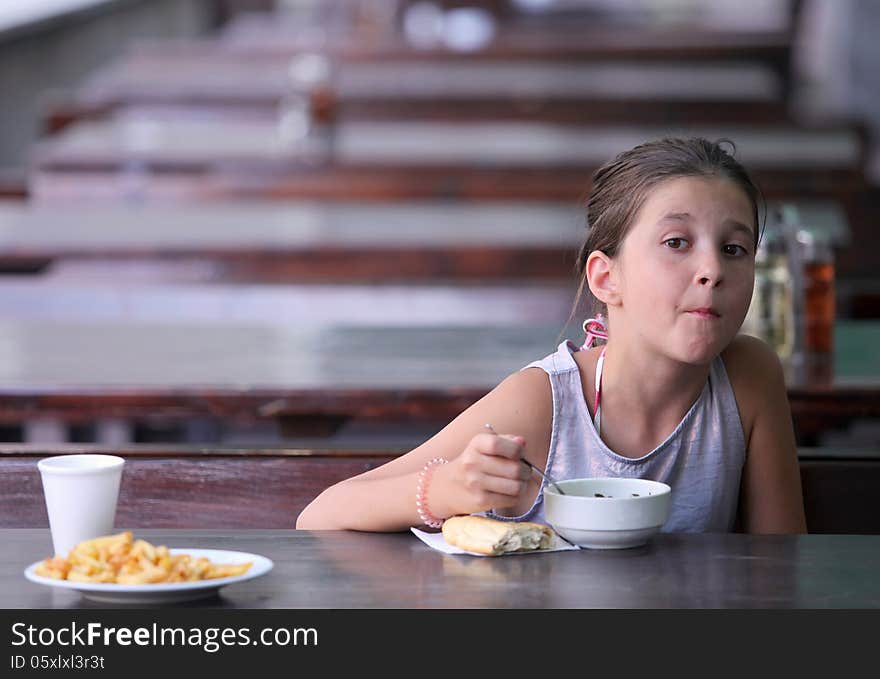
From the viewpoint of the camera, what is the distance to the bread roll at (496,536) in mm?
1155

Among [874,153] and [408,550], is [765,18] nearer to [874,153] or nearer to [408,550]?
[874,153]

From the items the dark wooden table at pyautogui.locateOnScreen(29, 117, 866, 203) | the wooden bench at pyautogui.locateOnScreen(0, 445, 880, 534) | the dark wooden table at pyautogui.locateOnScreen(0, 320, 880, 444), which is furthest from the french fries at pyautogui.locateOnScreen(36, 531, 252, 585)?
the dark wooden table at pyautogui.locateOnScreen(29, 117, 866, 203)

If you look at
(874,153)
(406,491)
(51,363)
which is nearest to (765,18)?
(874,153)

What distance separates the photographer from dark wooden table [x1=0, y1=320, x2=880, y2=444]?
6.56 feet

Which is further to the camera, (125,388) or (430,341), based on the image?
(430,341)

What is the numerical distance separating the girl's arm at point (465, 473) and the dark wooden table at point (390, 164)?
10.1 ft

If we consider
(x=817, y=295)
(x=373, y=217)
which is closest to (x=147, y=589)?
(x=817, y=295)

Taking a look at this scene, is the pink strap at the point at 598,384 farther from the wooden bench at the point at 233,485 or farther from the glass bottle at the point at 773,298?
the glass bottle at the point at 773,298

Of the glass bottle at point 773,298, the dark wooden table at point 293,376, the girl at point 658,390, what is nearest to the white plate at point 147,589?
the girl at point 658,390

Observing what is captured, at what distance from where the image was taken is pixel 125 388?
2.01m

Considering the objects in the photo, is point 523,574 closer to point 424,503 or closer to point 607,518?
point 607,518

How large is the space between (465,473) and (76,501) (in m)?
0.34

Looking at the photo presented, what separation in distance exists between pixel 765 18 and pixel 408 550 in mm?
8104

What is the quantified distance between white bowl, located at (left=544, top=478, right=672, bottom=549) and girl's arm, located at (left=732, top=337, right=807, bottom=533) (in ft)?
1.20
